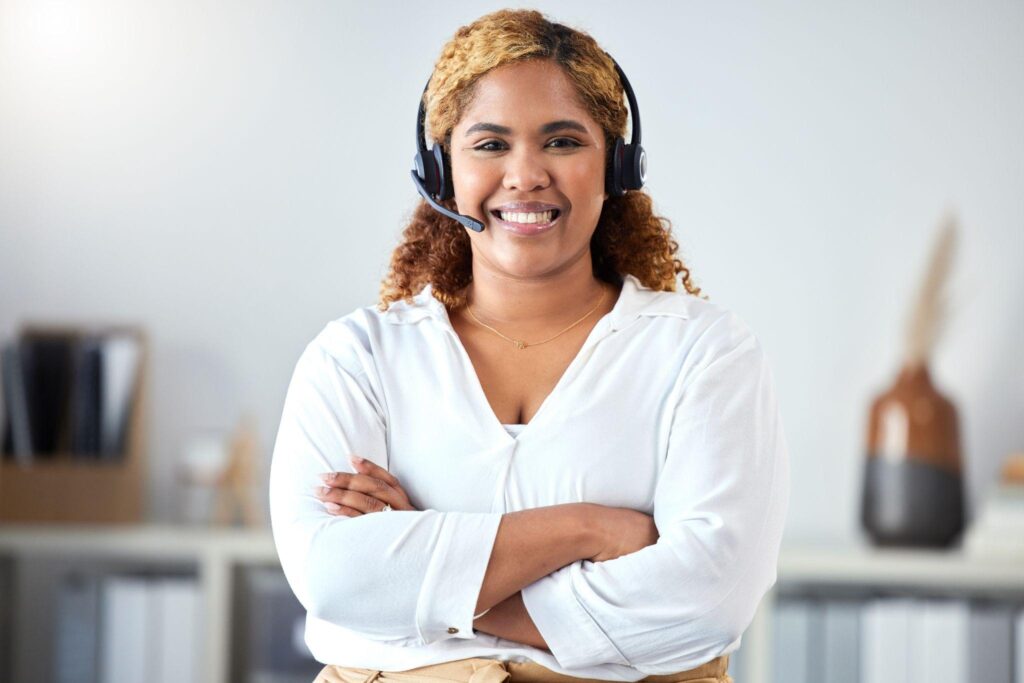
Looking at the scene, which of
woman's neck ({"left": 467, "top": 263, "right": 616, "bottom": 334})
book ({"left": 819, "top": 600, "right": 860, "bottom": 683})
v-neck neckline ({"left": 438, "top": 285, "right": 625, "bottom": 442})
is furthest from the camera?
book ({"left": 819, "top": 600, "right": 860, "bottom": 683})

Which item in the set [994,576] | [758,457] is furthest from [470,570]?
[994,576]

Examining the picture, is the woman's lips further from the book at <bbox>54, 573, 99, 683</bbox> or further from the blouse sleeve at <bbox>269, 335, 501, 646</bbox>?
the book at <bbox>54, 573, 99, 683</bbox>

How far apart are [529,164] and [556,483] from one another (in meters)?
0.36

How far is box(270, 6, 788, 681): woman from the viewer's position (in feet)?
4.44

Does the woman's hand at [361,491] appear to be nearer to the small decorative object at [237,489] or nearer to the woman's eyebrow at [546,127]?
the woman's eyebrow at [546,127]

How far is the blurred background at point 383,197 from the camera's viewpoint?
309 cm

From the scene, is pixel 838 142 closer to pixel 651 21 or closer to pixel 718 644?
pixel 651 21

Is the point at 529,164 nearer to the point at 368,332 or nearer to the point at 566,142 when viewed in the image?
the point at 566,142

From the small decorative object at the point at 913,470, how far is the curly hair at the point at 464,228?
1309 millimetres

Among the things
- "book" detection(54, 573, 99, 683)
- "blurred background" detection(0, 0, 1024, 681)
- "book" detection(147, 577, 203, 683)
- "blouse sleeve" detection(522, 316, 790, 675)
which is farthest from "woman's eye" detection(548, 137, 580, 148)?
"book" detection(54, 573, 99, 683)

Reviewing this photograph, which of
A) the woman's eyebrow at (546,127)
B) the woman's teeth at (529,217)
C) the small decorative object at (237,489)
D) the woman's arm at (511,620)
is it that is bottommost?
the small decorative object at (237,489)

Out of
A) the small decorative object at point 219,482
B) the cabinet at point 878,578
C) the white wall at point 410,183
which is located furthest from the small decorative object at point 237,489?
the cabinet at point 878,578

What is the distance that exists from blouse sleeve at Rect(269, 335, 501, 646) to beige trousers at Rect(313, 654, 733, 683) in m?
0.03

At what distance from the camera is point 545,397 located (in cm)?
149
